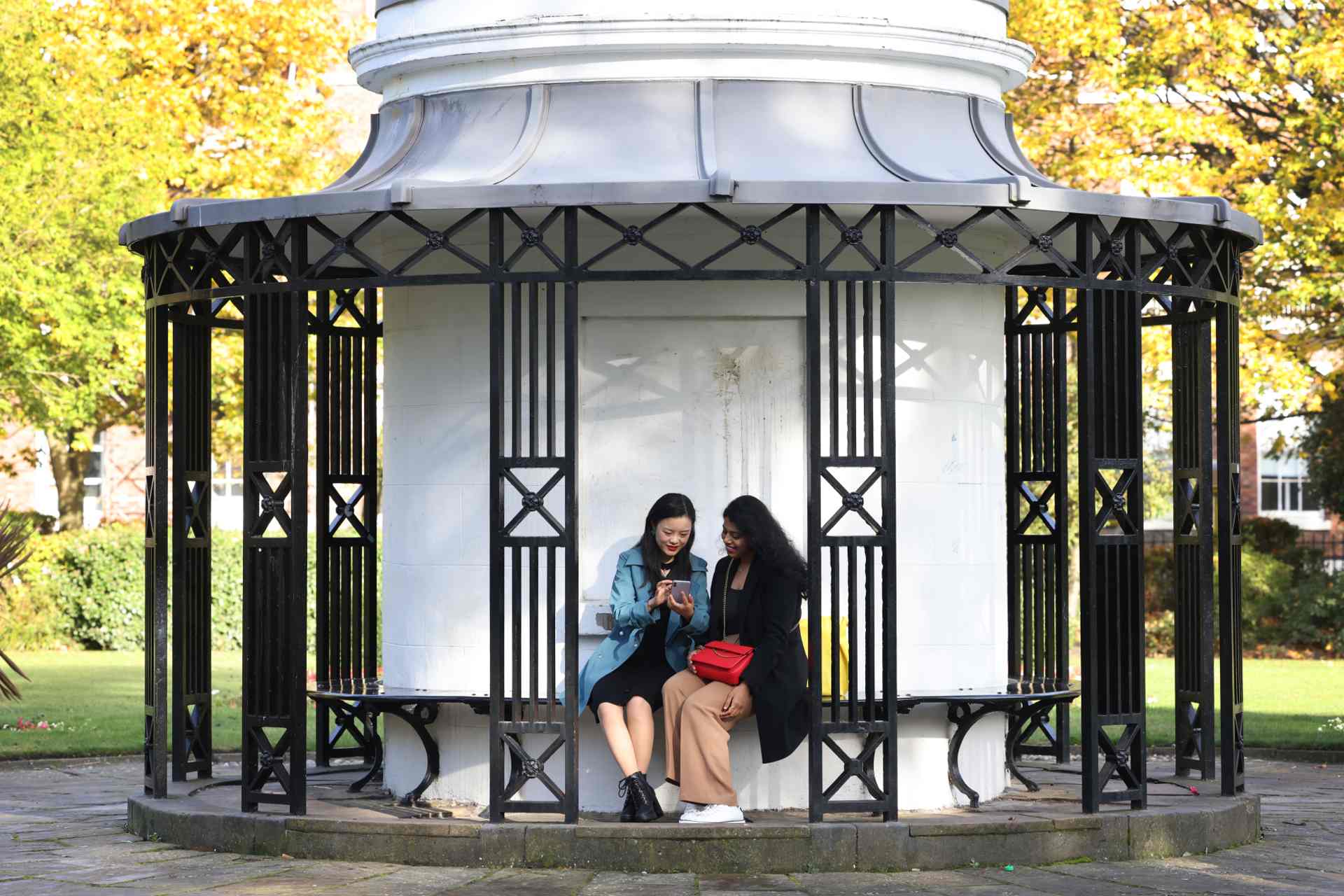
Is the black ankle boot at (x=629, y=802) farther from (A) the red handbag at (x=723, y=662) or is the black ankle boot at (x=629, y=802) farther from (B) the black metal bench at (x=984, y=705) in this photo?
(B) the black metal bench at (x=984, y=705)

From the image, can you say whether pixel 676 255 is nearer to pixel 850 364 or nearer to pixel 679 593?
pixel 850 364

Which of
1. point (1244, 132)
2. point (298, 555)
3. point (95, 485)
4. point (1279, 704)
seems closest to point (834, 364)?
point (298, 555)

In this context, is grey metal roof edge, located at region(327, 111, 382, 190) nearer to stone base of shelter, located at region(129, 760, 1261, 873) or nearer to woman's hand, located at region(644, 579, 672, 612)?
woman's hand, located at region(644, 579, 672, 612)

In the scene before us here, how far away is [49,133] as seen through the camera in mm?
23219

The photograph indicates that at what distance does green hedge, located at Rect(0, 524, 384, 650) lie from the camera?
25781 millimetres

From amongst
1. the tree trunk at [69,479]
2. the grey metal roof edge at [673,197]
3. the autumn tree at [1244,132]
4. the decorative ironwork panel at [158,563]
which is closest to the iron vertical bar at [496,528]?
the grey metal roof edge at [673,197]

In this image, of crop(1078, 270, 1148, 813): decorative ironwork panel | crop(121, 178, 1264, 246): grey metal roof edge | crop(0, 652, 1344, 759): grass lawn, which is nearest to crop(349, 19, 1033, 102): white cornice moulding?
crop(121, 178, 1264, 246): grey metal roof edge

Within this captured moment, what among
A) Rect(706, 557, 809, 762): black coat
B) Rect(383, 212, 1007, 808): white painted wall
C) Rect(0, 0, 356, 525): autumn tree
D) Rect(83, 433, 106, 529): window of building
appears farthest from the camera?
Rect(83, 433, 106, 529): window of building

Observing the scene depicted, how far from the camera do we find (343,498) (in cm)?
1230

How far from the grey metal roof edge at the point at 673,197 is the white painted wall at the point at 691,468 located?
3.58 feet

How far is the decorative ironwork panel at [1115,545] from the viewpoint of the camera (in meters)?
10.1

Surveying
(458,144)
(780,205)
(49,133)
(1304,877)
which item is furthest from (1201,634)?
(49,133)

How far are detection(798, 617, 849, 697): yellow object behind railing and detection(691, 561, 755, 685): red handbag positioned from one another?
419 millimetres

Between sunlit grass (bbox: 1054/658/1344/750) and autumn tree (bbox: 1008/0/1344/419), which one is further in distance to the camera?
autumn tree (bbox: 1008/0/1344/419)
